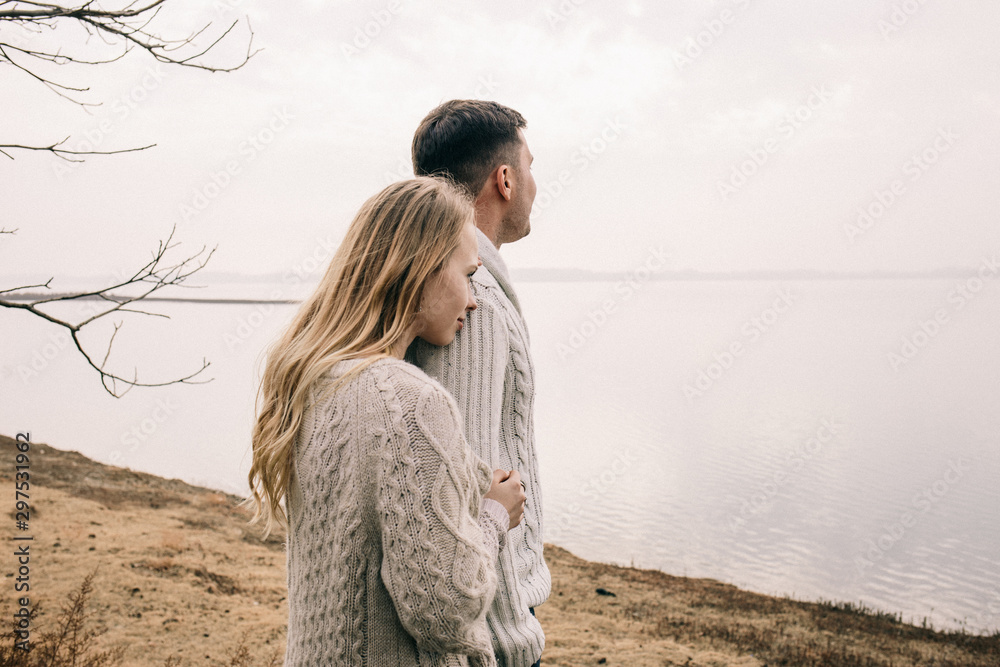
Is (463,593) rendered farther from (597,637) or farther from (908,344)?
(908,344)

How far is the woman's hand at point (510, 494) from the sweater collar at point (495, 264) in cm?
46

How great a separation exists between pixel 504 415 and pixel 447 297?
15.1 inches

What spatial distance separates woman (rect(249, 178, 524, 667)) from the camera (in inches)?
51.0

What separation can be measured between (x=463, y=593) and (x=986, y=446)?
749 inches

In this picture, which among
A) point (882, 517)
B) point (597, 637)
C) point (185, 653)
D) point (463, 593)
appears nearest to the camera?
point (463, 593)

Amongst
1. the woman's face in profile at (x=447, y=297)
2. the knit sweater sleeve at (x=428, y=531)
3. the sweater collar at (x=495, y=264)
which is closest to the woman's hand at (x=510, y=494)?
the knit sweater sleeve at (x=428, y=531)

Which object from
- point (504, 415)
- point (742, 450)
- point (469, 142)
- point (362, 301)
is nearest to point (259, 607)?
point (504, 415)

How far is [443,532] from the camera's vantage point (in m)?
1.29

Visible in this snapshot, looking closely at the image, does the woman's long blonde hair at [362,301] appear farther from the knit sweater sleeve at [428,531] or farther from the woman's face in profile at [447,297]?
the knit sweater sleeve at [428,531]

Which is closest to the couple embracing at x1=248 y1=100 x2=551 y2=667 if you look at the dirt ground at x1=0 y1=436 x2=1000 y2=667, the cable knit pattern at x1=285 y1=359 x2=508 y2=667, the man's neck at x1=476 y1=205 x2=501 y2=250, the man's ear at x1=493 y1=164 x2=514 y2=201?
the cable knit pattern at x1=285 y1=359 x2=508 y2=667

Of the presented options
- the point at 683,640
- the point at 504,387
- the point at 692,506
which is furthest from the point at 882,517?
the point at 504,387

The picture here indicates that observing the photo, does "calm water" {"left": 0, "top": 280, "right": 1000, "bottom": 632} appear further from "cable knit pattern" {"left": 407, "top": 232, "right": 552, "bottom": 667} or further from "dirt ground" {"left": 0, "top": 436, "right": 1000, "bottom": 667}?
"dirt ground" {"left": 0, "top": 436, "right": 1000, "bottom": 667}

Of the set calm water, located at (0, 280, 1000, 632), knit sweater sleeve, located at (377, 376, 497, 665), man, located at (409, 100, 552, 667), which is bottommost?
knit sweater sleeve, located at (377, 376, 497, 665)

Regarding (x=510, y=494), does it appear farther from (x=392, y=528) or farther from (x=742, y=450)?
(x=742, y=450)
